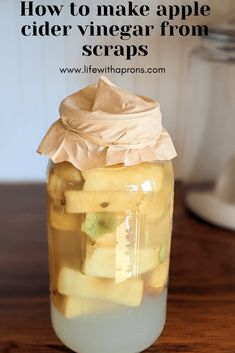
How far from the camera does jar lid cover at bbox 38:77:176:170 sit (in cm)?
49

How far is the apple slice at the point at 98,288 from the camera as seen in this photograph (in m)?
0.54

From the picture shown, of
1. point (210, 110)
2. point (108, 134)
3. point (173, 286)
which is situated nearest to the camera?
point (108, 134)

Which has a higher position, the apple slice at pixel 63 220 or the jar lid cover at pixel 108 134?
the jar lid cover at pixel 108 134

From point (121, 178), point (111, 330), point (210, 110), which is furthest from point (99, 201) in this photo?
point (210, 110)

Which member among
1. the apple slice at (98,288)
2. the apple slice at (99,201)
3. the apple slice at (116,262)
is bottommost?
the apple slice at (98,288)

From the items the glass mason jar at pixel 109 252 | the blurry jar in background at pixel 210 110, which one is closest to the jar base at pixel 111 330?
the glass mason jar at pixel 109 252

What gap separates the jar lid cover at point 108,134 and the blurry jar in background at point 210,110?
0.35 metres

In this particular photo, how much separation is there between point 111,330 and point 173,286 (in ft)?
0.48

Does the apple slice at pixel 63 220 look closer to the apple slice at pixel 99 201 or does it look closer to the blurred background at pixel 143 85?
the apple slice at pixel 99 201

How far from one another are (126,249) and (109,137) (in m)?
0.12

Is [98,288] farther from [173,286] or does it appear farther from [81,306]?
[173,286]

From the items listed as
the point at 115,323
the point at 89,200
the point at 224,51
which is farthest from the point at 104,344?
the point at 224,51

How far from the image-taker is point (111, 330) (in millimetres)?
569

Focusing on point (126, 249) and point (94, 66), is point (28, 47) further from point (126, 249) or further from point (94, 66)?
point (126, 249)
